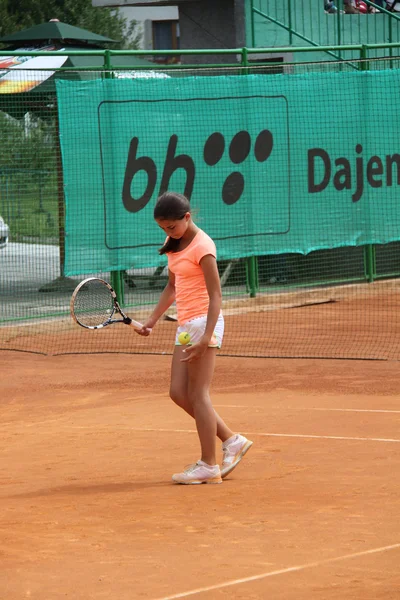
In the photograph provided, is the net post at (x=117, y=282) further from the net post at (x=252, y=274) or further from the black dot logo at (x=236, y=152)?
the net post at (x=252, y=274)

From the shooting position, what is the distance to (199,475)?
6.67m

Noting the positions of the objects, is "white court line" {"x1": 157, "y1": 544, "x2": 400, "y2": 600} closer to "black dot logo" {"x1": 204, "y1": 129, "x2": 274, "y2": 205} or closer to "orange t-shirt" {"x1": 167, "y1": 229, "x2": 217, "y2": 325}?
"orange t-shirt" {"x1": 167, "y1": 229, "x2": 217, "y2": 325}

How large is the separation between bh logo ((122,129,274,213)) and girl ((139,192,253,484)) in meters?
7.86

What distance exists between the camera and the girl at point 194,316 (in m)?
6.50

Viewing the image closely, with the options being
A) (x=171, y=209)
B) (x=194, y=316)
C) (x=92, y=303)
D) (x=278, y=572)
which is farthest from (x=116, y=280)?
(x=278, y=572)

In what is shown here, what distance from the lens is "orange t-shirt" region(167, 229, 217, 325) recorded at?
6.54 m

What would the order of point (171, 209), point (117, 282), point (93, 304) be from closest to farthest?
point (171, 209), point (93, 304), point (117, 282)

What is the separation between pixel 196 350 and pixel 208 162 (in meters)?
8.97

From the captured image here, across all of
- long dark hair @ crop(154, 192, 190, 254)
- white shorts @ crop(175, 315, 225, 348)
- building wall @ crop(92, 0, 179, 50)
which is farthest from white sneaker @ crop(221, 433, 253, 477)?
building wall @ crop(92, 0, 179, 50)

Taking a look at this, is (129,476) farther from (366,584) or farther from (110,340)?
(110,340)

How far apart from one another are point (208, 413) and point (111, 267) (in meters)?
7.84

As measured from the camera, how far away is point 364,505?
6027 millimetres

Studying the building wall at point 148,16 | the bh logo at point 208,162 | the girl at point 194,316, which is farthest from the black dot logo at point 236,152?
the building wall at point 148,16

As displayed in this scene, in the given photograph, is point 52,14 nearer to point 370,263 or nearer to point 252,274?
point 370,263
